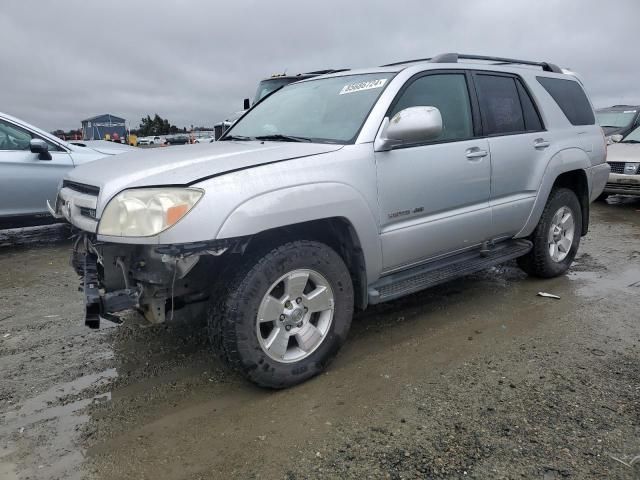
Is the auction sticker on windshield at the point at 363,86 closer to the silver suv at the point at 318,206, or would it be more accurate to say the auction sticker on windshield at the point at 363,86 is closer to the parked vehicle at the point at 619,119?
the silver suv at the point at 318,206

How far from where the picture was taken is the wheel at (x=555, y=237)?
4.55 m

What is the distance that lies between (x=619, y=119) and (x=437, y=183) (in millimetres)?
11821

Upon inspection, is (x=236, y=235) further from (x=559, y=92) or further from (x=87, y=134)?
(x=87, y=134)

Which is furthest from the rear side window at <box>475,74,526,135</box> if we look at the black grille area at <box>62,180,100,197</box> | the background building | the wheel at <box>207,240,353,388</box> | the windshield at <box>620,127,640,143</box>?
the background building

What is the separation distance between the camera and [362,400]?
277 centimetres

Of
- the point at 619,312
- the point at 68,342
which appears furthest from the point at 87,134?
the point at 619,312

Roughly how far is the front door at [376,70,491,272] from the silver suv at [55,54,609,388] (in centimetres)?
1

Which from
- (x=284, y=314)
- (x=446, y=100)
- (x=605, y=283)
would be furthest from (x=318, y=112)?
(x=605, y=283)

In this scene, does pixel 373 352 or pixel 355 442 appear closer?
pixel 355 442

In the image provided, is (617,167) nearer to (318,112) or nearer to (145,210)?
(318,112)

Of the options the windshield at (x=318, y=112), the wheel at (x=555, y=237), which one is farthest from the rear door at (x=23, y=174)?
the wheel at (x=555, y=237)

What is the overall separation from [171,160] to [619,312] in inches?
138

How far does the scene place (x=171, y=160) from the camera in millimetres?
2869

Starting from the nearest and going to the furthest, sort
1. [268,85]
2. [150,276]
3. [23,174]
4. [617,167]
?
1. [150,276]
2. [23,174]
3. [617,167]
4. [268,85]
